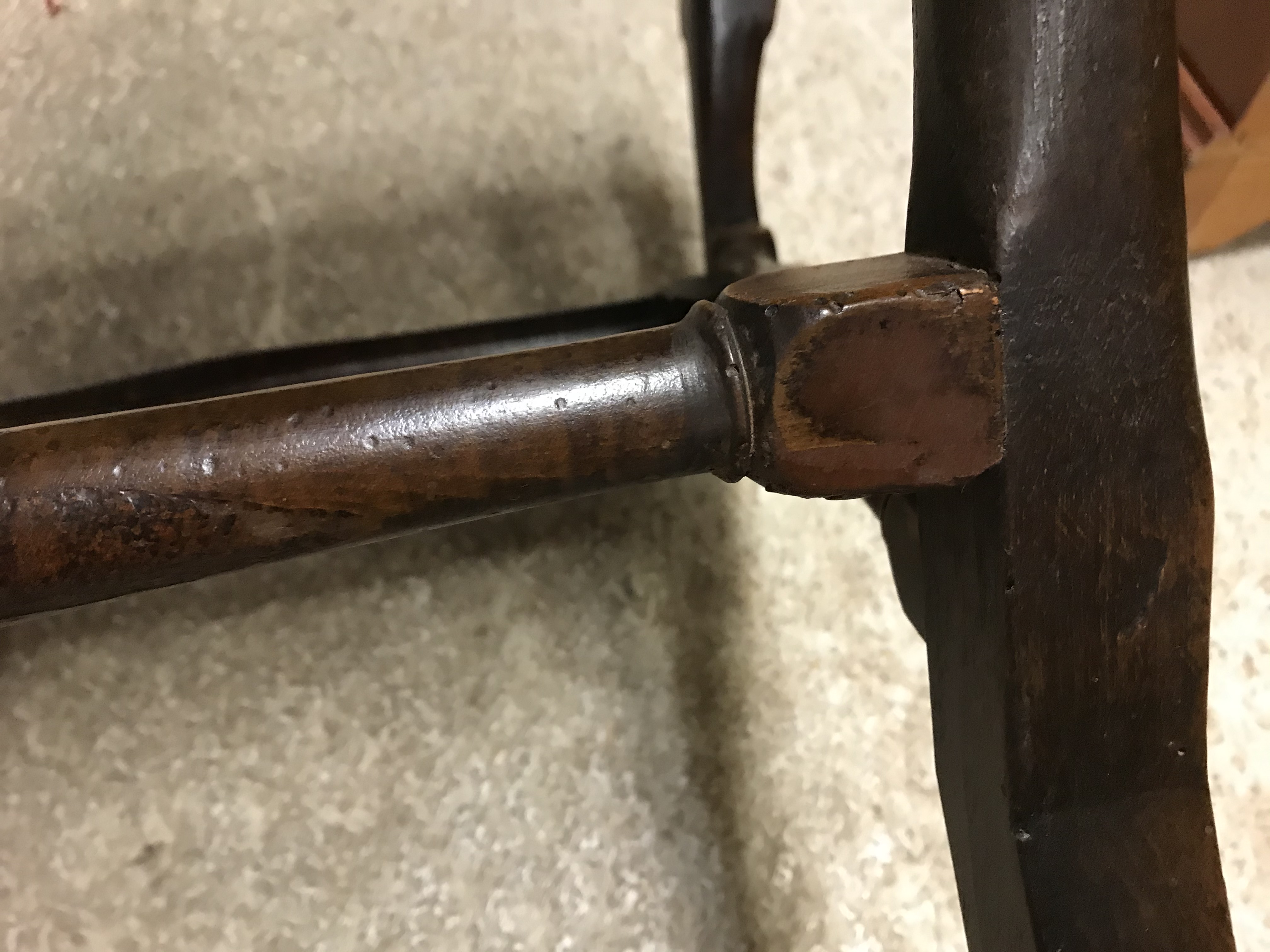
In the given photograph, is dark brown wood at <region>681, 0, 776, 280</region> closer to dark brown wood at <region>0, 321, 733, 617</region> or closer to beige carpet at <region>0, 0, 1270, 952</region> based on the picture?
beige carpet at <region>0, 0, 1270, 952</region>

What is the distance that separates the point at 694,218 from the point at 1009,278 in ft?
1.90

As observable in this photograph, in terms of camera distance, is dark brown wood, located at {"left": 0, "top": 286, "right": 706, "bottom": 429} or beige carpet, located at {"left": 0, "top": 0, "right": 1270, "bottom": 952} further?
beige carpet, located at {"left": 0, "top": 0, "right": 1270, "bottom": 952}

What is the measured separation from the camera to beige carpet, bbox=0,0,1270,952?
2.39 feet

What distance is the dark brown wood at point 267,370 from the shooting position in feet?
2.02

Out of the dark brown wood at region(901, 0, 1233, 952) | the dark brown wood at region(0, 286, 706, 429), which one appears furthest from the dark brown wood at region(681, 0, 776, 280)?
the dark brown wood at region(901, 0, 1233, 952)

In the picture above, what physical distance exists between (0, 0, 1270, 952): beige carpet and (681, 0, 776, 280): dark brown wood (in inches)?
5.6

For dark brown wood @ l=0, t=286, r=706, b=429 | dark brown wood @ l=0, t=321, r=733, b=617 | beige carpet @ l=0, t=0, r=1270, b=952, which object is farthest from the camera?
beige carpet @ l=0, t=0, r=1270, b=952

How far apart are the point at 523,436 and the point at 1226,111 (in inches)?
31.6

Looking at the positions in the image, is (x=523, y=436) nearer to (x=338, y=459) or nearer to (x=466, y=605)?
(x=338, y=459)

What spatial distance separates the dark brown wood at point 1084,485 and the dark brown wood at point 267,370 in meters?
0.28

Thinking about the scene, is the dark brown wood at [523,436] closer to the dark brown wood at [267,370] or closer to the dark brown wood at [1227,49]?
the dark brown wood at [267,370]

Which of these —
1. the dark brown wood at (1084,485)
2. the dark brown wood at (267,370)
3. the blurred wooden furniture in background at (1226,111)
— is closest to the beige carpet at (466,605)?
the blurred wooden furniture in background at (1226,111)

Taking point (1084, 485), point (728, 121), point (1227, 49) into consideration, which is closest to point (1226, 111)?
point (1227, 49)

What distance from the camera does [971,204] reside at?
0.38 meters
